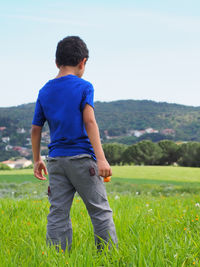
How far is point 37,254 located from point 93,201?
1.73ft

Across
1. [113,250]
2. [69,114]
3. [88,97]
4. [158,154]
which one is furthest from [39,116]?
[158,154]

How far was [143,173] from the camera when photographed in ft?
56.7

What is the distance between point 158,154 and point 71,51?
3870cm

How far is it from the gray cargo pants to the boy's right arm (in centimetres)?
11

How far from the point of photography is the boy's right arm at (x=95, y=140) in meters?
2.30

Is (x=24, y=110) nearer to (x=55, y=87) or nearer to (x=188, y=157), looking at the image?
(x=188, y=157)

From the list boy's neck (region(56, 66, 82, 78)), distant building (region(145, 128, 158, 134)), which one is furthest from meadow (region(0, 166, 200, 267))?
distant building (region(145, 128, 158, 134))

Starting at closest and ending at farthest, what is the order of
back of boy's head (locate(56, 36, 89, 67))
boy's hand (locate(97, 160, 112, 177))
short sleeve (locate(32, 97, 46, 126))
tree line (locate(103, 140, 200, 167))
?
1. boy's hand (locate(97, 160, 112, 177))
2. back of boy's head (locate(56, 36, 89, 67))
3. short sleeve (locate(32, 97, 46, 126))
4. tree line (locate(103, 140, 200, 167))

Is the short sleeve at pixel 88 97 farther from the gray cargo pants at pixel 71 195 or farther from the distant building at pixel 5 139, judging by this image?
the distant building at pixel 5 139

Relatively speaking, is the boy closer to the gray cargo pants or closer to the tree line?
the gray cargo pants

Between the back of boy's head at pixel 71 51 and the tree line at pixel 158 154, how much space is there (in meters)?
35.7

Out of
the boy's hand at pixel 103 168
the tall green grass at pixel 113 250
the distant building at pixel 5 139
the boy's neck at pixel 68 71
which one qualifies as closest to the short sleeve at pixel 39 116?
the boy's neck at pixel 68 71

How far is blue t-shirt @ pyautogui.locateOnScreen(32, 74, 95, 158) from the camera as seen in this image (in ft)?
7.98

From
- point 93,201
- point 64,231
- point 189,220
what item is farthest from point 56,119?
point 189,220
